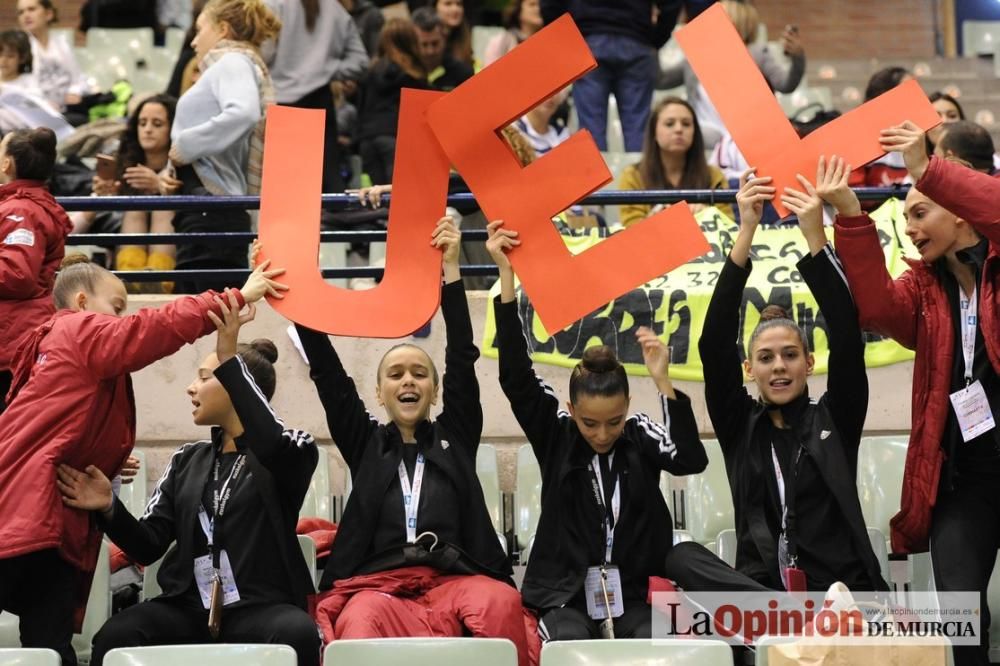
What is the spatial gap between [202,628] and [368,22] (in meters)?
5.57

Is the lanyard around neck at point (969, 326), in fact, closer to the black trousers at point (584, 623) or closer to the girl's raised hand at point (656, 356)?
the girl's raised hand at point (656, 356)

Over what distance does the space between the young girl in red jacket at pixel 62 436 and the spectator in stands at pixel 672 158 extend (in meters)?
2.81

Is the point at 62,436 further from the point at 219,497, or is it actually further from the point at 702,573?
the point at 702,573

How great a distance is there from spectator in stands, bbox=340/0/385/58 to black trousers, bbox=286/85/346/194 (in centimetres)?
159

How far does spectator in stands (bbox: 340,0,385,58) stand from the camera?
9.39m

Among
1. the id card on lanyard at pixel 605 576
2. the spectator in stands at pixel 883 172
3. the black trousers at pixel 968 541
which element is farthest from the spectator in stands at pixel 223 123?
the black trousers at pixel 968 541

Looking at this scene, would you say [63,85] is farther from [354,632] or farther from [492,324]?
[354,632]

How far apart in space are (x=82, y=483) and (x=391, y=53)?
4051 millimetres

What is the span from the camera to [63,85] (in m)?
9.19

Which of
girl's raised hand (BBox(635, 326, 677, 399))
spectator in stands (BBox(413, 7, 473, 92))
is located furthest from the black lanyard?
spectator in stands (BBox(413, 7, 473, 92))

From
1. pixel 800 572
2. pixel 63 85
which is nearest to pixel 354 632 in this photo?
pixel 800 572

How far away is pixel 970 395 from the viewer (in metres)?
4.39

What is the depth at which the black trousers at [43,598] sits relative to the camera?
4.28m

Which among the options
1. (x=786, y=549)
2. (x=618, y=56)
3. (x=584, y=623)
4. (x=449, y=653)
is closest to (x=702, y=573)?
(x=786, y=549)
